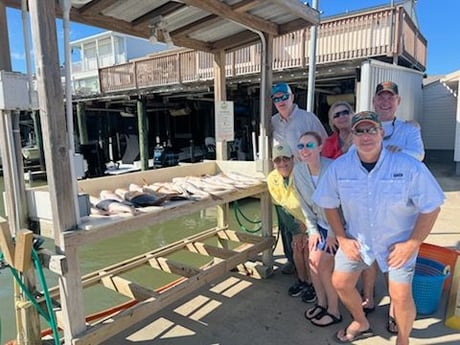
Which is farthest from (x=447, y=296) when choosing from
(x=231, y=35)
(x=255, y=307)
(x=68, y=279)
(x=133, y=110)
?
(x=133, y=110)

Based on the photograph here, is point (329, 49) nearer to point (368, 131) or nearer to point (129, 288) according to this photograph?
point (368, 131)

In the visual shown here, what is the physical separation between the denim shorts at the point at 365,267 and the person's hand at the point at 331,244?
18 cm

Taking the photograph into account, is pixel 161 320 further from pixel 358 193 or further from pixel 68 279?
pixel 358 193

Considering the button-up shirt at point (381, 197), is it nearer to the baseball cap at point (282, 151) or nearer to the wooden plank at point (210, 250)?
the baseball cap at point (282, 151)

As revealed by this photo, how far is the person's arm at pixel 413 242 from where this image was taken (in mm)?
1832

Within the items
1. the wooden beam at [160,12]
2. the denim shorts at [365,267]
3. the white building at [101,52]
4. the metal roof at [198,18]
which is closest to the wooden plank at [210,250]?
the denim shorts at [365,267]

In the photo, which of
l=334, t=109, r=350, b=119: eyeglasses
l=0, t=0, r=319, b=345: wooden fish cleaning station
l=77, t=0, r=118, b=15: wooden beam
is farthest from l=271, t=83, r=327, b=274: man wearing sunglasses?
l=77, t=0, r=118, b=15: wooden beam

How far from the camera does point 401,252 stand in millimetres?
1911

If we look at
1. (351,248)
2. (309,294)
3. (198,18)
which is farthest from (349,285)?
(198,18)

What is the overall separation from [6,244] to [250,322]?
5.58 feet

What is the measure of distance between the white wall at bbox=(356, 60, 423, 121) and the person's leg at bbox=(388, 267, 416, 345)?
11.2 feet

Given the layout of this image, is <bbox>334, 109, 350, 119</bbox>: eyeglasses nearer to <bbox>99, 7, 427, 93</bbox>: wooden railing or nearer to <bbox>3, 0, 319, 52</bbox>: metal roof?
<bbox>3, 0, 319, 52</bbox>: metal roof

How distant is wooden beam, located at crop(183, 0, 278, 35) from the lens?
8.43ft

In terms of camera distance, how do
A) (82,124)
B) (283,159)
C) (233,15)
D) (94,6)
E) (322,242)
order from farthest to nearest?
(82,124), (233,15), (283,159), (94,6), (322,242)
